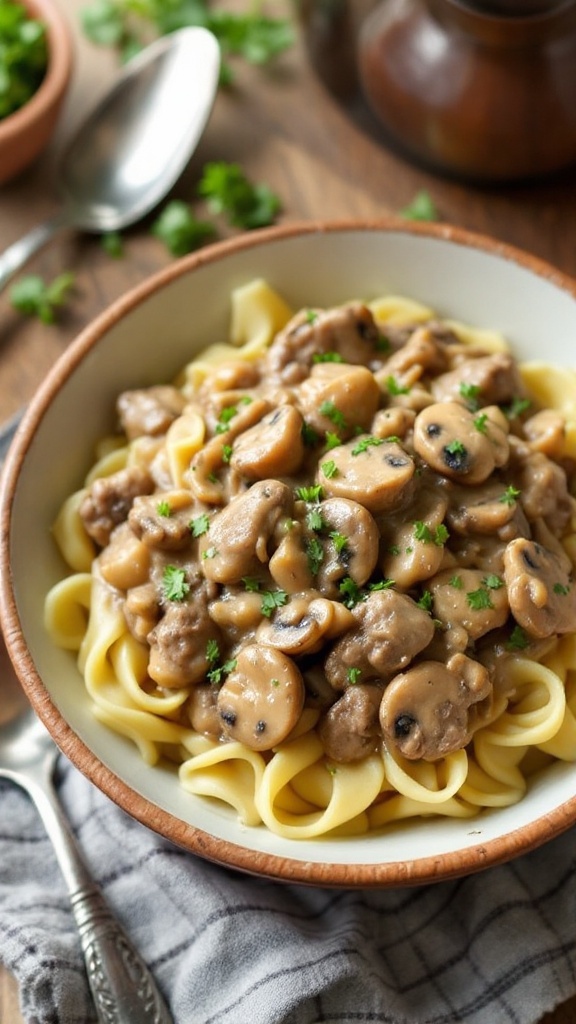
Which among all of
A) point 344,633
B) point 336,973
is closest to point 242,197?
point 344,633

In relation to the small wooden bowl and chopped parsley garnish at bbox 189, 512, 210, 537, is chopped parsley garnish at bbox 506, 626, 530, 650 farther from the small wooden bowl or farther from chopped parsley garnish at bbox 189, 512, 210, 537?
the small wooden bowl

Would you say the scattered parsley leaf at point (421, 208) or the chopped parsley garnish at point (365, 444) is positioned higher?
the chopped parsley garnish at point (365, 444)

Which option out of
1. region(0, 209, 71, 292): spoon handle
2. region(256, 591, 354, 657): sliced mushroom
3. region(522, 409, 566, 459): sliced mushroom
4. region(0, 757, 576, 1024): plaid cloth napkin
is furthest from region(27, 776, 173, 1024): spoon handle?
region(0, 209, 71, 292): spoon handle

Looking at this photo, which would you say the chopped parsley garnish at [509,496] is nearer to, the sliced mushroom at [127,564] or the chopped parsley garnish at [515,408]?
the chopped parsley garnish at [515,408]

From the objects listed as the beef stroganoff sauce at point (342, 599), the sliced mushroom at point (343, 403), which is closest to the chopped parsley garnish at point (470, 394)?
the beef stroganoff sauce at point (342, 599)

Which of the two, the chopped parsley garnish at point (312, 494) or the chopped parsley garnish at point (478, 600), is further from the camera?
the chopped parsley garnish at point (312, 494)

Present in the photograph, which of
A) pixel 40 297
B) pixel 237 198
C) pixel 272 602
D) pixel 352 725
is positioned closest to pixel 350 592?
A: pixel 272 602

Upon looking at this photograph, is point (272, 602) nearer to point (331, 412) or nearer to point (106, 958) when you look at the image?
point (331, 412)
